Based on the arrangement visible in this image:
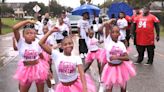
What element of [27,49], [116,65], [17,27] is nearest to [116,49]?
[116,65]

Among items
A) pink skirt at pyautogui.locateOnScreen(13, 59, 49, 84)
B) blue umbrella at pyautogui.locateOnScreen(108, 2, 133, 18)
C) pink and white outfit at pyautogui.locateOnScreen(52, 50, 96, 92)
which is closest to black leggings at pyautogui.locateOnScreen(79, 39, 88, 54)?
blue umbrella at pyautogui.locateOnScreen(108, 2, 133, 18)

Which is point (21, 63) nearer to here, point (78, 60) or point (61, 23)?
point (78, 60)

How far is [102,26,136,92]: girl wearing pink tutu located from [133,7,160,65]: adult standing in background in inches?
312

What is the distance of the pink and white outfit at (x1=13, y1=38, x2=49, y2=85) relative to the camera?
8.34 m

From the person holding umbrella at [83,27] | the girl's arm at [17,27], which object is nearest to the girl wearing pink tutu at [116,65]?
the girl's arm at [17,27]

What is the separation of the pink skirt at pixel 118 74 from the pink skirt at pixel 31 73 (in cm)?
126

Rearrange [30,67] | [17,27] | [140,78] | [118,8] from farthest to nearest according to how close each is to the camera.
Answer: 1. [118,8]
2. [140,78]
3. [30,67]
4. [17,27]

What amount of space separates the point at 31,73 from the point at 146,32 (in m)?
8.81

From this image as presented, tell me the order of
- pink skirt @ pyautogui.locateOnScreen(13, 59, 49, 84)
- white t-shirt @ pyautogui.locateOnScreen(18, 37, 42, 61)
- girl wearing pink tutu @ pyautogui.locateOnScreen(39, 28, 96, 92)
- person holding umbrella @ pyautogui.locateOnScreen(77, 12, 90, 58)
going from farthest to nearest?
1. person holding umbrella @ pyautogui.locateOnScreen(77, 12, 90, 58)
2. pink skirt @ pyautogui.locateOnScreen(13, 59, 49, 84)
3. white t-shirt @ pyautogui.locateOnScreen(18, 37, 42, 61)
4. girl wearing pink tutu @ pyautogui.locateOnScreen(39, 28, 96, 92)

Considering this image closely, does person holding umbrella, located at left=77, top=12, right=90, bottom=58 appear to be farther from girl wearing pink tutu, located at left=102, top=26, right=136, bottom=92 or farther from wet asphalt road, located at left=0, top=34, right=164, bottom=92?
girl wearing pink tutu, located at left=102, top=26, right=136, bottom=92

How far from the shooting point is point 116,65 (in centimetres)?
838

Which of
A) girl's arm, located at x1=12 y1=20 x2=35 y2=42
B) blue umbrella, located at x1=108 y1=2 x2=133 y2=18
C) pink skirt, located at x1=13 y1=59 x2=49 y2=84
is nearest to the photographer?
girl's arm, located at x1=12 y1=20 x2=35 y2=42

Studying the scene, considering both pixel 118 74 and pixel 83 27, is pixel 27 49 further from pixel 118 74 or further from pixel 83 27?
pixel 83 27

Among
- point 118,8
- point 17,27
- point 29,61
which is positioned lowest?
point 29,61
